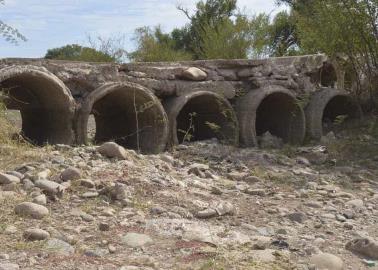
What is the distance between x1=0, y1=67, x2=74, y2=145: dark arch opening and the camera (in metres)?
6.39

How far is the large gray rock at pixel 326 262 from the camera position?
3562 mm

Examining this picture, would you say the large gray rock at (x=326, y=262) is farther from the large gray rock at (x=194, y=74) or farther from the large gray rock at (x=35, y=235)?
the large gray rock at (x=194, y=74)

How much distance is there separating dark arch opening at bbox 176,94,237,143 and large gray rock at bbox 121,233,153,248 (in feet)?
12.5

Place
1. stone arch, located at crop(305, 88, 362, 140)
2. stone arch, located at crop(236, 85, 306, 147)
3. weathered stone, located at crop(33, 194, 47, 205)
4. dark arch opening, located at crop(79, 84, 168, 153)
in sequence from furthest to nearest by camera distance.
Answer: stone arch, located at crop(305, 88, 362, 140) → stone arch, located at crop(236, 85, 306, 147) → dark arch opening, located at crop(79, 84, 168, 153) → weathered stone, located at crop(33, 194, 47, 205)

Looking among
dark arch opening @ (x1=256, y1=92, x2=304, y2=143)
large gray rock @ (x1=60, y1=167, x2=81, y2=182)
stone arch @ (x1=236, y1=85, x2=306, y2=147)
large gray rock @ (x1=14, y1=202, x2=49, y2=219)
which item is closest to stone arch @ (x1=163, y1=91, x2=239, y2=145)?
stone arch @ (x1=236, y1=85, x2=306, y2=147)

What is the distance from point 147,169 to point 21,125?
12.2ft

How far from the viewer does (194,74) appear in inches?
308

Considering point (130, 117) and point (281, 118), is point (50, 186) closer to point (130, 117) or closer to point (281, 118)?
point (130, 117)

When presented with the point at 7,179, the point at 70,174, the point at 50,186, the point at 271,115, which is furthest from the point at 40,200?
the point at 271,115

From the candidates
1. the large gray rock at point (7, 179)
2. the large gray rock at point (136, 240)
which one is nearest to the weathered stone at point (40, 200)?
the large gray rock at point (7, 179)

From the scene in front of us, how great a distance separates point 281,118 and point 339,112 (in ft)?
5.10

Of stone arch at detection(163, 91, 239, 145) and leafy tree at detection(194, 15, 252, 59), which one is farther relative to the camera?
leafy tree at detection(194, 15, 252, 59)

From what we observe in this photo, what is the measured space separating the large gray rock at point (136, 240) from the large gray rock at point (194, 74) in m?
4.24

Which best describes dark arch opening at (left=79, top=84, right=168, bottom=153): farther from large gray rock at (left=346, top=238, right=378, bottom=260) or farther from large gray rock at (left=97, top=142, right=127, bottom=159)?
large gray rock at (left=346, top=238, right=378, bottom=260)
